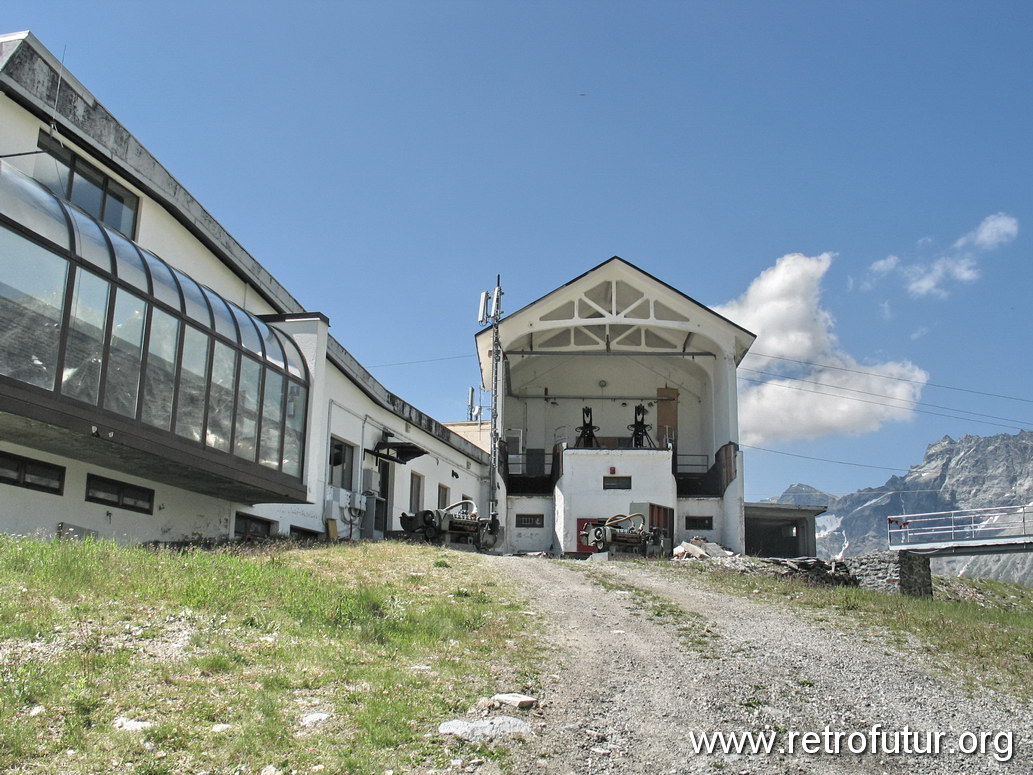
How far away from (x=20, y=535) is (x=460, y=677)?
8.46m

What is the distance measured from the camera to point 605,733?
287 inches

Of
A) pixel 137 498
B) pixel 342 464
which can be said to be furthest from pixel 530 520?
pixel 137 498

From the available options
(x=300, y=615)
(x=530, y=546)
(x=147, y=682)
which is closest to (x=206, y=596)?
(x=300, y=615)

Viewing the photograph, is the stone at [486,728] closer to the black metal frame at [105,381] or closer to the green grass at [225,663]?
the green grass at [225,663]

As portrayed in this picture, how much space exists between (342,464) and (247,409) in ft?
27.7

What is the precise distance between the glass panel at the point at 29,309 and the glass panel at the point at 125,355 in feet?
3.86

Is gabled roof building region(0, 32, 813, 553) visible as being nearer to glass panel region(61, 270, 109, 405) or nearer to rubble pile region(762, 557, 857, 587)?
glass panel region(61, 270, 109, 405)

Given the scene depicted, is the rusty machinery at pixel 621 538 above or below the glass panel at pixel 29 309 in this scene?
below

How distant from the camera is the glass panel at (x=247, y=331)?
714 inches

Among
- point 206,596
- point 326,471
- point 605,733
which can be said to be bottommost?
point 605,733

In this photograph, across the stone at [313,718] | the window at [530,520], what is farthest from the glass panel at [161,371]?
the window at [530,520]

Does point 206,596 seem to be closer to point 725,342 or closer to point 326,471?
point 326,471

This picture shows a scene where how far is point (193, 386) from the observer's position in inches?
638

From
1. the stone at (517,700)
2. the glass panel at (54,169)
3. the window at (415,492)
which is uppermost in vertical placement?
the glass panel at (54,169)
